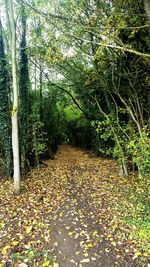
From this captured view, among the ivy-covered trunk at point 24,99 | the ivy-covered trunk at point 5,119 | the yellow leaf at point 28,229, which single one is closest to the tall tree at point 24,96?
the ivy-covered trunk at point 24,99

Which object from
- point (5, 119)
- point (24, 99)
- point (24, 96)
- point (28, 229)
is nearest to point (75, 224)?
point (28, 229)

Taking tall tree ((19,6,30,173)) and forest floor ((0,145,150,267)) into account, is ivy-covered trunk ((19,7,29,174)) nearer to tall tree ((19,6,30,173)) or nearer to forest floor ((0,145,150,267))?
tall tree ((19,6,30,173))

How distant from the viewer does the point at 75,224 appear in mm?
6852

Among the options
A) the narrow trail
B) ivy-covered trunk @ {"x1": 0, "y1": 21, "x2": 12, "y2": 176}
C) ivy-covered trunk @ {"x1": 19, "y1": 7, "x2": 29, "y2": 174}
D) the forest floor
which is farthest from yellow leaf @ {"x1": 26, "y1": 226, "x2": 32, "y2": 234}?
ivy-covered trunk @ {"x1": 19, "y1": 7, "x2": 29, "y2": 174}

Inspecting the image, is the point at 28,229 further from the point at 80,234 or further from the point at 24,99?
the point at 24,99

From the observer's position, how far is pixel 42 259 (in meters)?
5.27

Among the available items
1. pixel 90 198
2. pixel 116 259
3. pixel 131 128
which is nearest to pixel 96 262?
pixel 116 259

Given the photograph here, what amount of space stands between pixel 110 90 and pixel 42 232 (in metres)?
8.16

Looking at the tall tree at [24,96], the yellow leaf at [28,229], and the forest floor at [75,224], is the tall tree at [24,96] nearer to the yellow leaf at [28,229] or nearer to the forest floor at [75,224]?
the forest floor at [75,224]

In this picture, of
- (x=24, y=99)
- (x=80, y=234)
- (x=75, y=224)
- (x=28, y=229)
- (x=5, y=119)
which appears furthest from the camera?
(x=24, y=99)

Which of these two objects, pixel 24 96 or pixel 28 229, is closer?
pixel 28 229

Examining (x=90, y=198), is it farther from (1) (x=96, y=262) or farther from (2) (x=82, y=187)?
(1) (x=96, y=262)

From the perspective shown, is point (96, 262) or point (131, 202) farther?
point (131, 202)

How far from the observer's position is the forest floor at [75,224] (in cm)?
530
